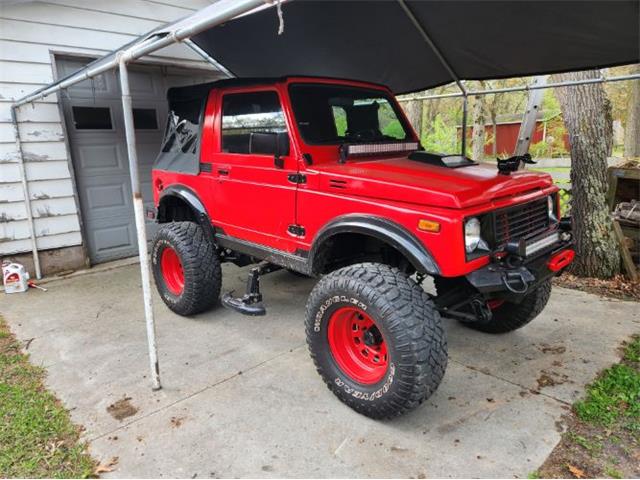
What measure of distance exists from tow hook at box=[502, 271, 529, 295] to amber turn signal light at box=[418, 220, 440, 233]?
19.3 inches

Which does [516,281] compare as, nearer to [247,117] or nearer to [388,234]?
[388,234]

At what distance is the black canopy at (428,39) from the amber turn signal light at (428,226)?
1.88 metres

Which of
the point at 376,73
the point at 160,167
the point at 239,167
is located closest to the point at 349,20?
the point at 376,73

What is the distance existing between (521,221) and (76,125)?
5.54 metres

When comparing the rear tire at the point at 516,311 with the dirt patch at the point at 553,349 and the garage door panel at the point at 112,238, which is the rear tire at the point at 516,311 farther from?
the garage door panel at the point at 112,238

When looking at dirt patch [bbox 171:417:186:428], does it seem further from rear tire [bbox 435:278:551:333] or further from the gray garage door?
the gray garage door

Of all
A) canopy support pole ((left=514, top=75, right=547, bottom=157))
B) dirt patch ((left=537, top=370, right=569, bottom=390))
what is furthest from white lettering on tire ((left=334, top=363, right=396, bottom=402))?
canopy support pole ((left=514, top=75, right=547, bottom=157))

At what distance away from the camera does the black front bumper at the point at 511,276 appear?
2.44 metres

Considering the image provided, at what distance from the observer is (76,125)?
5715 millimetres

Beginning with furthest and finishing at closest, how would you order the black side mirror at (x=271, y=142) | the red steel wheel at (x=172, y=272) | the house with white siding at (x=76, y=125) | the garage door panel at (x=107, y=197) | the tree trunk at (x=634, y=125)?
the tree trunk at (x=634, y=125)
the garage door panel at (x=107, y=197)
the house with white siding at (x=76, y=125)
the red steel wheel at (x=172, y=272)
the black side mirror at (x=271, y=142)

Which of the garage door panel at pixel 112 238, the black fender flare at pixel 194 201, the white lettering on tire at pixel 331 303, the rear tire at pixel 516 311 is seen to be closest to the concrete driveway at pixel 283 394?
the rear tire at pixel 516 311

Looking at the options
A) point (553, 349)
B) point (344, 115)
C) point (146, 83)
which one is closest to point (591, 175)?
point (553, 349)

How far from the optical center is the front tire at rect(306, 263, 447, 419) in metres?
2.41

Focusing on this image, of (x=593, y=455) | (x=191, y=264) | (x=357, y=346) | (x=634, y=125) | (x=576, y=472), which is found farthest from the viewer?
(x=634, y=125)
